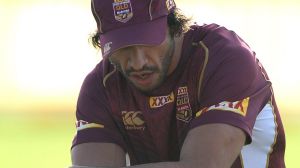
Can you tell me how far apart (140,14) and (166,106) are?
0.57 meters

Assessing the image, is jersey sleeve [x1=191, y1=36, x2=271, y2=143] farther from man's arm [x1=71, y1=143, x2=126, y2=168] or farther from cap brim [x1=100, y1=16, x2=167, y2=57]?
man's arm [x1=71, y1=143, x2=126, y2=168]

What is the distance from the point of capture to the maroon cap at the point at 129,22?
195 inches

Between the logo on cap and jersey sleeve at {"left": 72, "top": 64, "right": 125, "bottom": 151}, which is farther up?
the logo on cap

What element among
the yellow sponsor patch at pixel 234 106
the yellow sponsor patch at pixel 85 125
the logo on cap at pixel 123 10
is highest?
the logo on cap at pixel 123 10

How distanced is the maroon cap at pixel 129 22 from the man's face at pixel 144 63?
0.04m

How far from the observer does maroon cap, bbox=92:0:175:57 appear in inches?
195

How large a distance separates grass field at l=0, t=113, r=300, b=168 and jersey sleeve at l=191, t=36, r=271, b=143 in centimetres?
615

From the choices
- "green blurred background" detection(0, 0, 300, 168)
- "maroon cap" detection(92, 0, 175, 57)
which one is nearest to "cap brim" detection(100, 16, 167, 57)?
"maroon cap" detection(92, 0, 175, 57)

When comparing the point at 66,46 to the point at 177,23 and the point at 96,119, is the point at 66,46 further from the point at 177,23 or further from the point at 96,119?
the point at 177,23

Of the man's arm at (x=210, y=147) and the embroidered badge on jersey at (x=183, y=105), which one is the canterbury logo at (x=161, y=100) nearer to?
the embroidered badge on jersey at (x=183, y=105)

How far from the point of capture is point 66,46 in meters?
15.4

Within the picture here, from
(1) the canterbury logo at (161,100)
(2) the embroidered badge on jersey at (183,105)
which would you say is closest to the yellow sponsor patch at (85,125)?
(1) the canterbury logo at (161,100)

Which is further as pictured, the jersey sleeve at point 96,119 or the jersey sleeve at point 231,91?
the jersey sleeve at point 96,119

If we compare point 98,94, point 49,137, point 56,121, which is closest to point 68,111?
point 56,121
